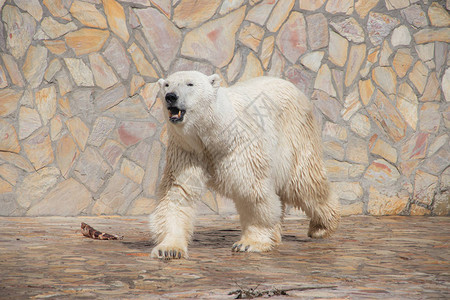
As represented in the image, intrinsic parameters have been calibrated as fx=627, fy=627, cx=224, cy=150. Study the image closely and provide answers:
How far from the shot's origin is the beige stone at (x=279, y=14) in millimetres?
7156

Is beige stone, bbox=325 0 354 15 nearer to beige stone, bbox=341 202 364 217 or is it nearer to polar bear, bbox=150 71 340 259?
beige stone, bbox=341 202 364 217

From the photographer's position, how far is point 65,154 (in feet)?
21.6

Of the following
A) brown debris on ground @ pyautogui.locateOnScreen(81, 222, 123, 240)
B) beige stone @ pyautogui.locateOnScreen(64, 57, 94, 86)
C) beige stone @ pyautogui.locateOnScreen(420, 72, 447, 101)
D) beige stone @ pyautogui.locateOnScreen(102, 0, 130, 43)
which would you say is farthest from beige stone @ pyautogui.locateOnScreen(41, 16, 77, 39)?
beige stone @ pyautogui.locateOnScreen(420, 72, 447, 101)

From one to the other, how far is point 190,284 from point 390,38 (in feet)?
17.2

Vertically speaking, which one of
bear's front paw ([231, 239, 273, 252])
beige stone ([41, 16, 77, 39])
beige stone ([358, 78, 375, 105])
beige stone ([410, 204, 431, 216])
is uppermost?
beige stone ([41, 16, 77, 39])

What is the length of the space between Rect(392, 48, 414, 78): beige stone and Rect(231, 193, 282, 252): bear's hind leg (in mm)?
3685

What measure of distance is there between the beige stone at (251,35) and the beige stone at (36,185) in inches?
99.2

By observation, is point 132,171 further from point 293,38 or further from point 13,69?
point 293,38

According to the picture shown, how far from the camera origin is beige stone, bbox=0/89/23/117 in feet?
21.0

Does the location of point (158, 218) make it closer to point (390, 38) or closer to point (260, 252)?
point (260, 252)

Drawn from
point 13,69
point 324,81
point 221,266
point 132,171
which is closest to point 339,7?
point 324,81

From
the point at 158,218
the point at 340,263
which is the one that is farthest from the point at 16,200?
the point at 340,263

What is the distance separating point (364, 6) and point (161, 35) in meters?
2.40

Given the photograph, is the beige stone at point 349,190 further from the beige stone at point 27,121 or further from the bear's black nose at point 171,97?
the bear's black nose at point 171,97
